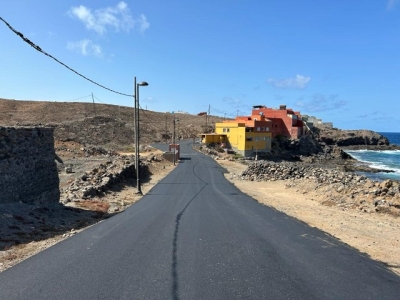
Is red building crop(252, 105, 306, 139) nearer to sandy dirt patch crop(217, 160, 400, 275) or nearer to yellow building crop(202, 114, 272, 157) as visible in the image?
yellow building crop(202, 114, 272, 157)

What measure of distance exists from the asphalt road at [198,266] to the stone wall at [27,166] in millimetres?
3017

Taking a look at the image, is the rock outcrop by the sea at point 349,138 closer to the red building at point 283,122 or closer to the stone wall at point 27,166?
the red building at point 283,122

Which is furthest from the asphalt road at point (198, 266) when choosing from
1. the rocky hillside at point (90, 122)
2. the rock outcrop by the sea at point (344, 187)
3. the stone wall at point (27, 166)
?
the rocky hillside at point (90, 122)

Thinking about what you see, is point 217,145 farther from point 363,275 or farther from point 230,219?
point 363,275

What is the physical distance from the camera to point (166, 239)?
10.2 m

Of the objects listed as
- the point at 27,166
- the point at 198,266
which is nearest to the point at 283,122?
the point at 27,166

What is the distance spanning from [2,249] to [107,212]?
723 cm

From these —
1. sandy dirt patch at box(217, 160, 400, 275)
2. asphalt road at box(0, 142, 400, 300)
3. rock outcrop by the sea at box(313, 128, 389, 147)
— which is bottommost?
sandy dirt patch at box(217, 160, 400, 275)

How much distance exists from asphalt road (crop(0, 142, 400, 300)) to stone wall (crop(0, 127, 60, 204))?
302 cm

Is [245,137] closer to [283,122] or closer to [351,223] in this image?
[283,122]

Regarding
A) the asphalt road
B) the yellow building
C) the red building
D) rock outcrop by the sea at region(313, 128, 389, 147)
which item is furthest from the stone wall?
rock outcrop by the sea at region(313, 128, 389, 147)

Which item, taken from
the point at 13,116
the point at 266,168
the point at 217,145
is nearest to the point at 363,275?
the point at 266,168

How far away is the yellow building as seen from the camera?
6769 cm

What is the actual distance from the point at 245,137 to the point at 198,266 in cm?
6014
